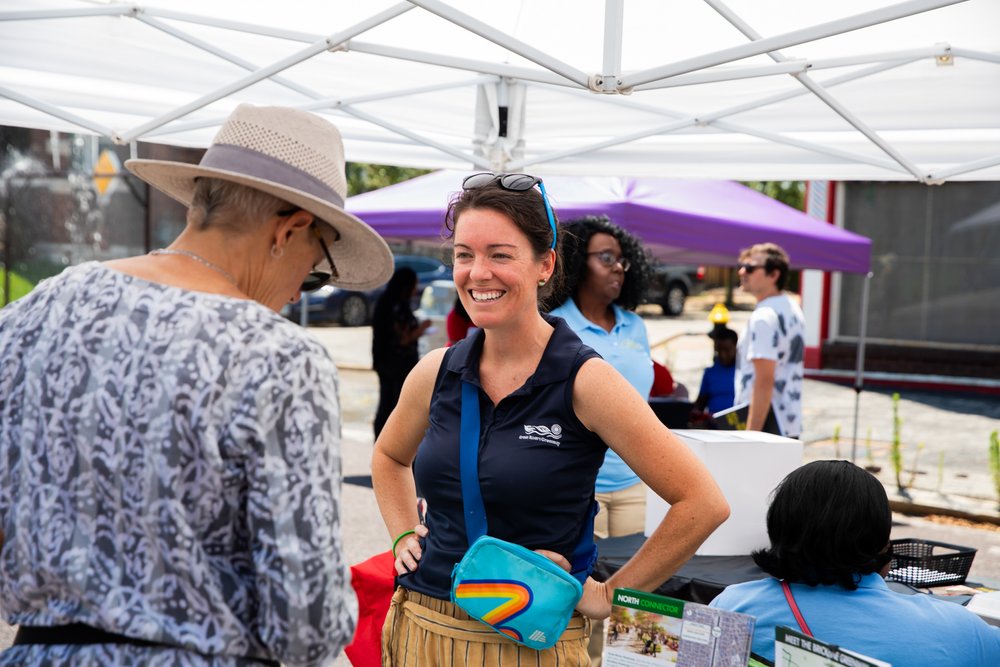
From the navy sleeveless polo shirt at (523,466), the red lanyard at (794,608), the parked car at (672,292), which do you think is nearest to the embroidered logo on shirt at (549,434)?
the navy sleeveless polo shirt at (523,466)

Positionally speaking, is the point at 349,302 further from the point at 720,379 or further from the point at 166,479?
the point at 166,479

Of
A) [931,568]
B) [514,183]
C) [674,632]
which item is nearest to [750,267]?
[931,568]

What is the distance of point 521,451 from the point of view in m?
1.97

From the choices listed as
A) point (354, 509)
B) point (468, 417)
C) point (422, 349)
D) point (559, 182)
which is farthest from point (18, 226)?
point (468, 417)

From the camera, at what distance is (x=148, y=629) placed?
49.6 inches

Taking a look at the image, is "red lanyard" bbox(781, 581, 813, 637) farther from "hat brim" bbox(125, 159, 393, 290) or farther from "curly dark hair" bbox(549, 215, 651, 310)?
"curly dark hair" bbox(549, 215, 651, 310)

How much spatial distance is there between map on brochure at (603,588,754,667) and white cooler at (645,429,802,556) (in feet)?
3.32

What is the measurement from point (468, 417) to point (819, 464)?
2.64ft

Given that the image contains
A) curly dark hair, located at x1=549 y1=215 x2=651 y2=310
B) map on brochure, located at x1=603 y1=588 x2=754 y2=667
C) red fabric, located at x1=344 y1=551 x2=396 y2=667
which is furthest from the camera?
curly dark hair, located at x1=549 y1=215 x2=651 y2=310

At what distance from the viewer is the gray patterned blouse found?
4.15 ft

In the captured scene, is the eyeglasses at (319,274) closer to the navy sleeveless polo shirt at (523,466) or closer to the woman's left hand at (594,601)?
the navy sleeveless polo shirt at (523,466)

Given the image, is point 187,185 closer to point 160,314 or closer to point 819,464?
point 160,314

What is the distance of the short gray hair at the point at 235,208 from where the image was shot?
1.44 meters

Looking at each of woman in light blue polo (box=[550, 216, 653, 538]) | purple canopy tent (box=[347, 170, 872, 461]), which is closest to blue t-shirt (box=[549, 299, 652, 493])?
woman in light blue polo (box=[550, 216, 653, 538])
